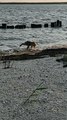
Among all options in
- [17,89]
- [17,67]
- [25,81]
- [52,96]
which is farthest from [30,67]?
Result: [52,96]

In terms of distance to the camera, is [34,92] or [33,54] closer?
[34,92]

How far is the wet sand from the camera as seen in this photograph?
1270 centimetres

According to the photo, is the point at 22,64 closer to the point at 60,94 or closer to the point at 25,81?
the point at 25,81

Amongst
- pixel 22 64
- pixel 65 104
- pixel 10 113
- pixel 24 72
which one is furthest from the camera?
pixel 22 64

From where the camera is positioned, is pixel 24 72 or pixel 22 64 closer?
pixel 24 72

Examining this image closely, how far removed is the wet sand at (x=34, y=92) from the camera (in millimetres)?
12695

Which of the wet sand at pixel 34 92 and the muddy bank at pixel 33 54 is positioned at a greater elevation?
the wet sand at pixel 34 92

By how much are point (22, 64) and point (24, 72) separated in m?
3.08

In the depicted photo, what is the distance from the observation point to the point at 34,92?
15273mm

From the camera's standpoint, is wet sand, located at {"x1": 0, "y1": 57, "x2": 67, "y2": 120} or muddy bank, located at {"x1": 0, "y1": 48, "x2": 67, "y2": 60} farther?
muddy bank, located at {"x1": 0, "y1": 48, "x2": 67, "y2": 60}

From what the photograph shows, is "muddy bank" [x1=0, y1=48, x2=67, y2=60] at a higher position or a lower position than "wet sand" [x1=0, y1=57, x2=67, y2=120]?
lower

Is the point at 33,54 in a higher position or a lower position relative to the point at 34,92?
lower

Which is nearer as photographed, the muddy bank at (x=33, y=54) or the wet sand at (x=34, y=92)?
the wet sand at (x=34, y=92)

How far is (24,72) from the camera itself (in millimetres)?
20219
